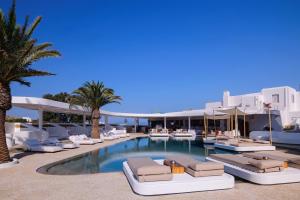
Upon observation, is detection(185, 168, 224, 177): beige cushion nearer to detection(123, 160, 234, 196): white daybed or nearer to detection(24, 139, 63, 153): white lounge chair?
detection(123, 160, 234, 196): white daybed

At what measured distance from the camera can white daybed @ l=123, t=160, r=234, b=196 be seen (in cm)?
595

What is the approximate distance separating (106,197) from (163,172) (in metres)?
1.47

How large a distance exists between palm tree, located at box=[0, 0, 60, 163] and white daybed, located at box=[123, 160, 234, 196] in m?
6.21

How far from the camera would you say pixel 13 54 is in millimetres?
9523

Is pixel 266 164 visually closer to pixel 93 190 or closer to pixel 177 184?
pixel 177 184

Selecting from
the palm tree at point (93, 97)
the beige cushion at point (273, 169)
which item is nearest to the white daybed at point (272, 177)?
the beige cushion at point (273, 169)

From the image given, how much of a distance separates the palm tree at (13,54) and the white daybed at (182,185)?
6212 millimetres

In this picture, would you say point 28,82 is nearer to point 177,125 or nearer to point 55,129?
point 55,129

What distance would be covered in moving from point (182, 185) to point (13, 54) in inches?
303

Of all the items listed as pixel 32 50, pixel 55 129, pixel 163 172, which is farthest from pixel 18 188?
pixel 55 129

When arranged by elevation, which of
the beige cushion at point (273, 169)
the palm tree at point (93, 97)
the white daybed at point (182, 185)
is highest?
the palm tree at point (93, 97)

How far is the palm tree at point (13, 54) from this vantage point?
372 inches

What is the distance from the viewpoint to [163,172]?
6273 mm

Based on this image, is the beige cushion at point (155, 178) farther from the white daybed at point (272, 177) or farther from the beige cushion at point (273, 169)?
the beige cushion at point (273, 169)
